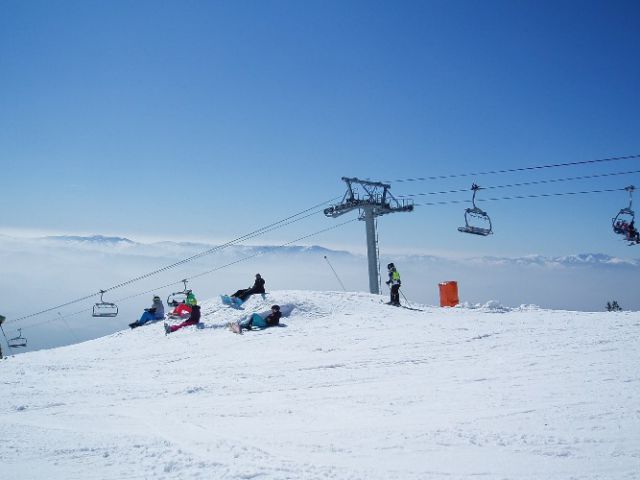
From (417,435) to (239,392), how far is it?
13.7 feet

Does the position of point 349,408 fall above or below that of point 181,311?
below

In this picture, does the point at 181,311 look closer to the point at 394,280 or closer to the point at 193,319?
the point at 193,319

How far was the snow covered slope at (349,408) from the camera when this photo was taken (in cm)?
498

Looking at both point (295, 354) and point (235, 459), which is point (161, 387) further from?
point (235, 459)

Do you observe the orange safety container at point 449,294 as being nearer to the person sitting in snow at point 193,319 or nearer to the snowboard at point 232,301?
the snowboard at point 232,301

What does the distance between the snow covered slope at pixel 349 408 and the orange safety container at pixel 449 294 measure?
797 cm

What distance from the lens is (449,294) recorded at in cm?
2325

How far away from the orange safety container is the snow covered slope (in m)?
7.97

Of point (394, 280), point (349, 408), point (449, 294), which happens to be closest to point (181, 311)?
point (394, 280)

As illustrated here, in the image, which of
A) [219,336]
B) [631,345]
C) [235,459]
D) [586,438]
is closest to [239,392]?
[235,459]

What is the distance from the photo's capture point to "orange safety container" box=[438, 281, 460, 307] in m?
23.0

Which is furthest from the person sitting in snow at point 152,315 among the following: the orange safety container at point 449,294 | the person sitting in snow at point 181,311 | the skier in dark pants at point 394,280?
the orange safety container at point 449,294

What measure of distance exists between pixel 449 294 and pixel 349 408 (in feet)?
56.6

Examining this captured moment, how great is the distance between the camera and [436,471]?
4719 mm
